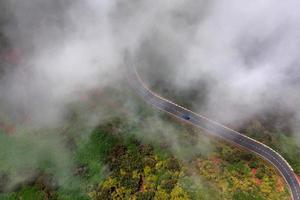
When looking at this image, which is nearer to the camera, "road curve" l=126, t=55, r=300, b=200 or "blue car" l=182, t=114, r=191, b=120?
"road curve" l=126, t=55, r=300, b=200

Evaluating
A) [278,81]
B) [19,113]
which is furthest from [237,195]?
[19,113]

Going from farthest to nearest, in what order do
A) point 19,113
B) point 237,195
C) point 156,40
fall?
1. point 156,40
2. point 19,113
3. point 237,195

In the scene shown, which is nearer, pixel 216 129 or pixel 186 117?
pixel 216 129

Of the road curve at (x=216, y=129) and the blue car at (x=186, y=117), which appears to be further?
the blue car at (x=186, y=117)

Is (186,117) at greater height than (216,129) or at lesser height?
greater

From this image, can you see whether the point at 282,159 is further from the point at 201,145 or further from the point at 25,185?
the point at 25,185

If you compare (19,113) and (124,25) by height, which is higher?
(124,25)

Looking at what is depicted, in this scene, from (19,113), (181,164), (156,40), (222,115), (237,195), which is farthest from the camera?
(156,40)

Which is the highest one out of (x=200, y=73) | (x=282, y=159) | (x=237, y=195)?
(x=200, y=73)
